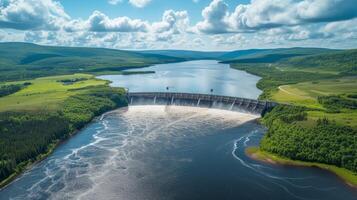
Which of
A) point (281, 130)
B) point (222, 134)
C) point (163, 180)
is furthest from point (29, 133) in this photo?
point (281, 130)

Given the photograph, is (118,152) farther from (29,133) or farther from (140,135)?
(29,133)

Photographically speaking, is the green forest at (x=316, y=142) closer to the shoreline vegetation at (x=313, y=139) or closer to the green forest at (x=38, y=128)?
the shoreline vegetation at (x=313, y=139)

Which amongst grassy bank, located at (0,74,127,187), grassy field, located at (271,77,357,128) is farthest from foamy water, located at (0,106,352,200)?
grassy field, located at (271,77,357,128)

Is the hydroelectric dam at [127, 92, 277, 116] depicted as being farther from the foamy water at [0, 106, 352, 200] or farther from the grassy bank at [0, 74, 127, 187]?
the foamy water at [0, 106, 352, 200]

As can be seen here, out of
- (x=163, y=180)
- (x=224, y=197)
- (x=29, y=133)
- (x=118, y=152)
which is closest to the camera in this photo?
(x=224, y=197)

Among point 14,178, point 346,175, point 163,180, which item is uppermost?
point 346,175

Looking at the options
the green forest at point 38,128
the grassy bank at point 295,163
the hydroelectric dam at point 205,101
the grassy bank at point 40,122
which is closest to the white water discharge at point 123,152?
the hydroelectric dam at point 205,101

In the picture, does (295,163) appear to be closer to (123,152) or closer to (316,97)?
→ (123,152)

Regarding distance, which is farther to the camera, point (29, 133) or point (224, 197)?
point (29, 133)
